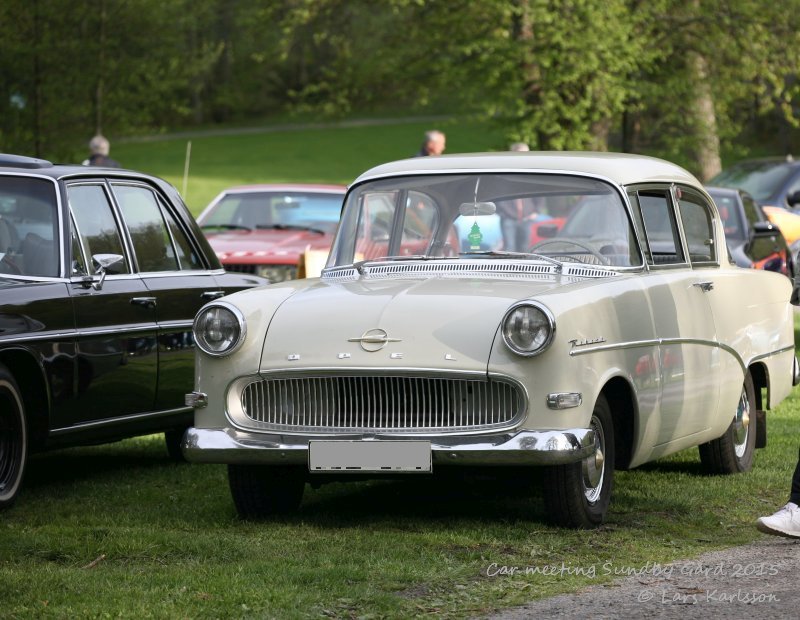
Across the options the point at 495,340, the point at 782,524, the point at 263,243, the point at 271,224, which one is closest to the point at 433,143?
the point at 271,224

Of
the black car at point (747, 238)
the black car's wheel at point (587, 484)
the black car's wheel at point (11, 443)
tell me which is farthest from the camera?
the black car at point (747, 238)

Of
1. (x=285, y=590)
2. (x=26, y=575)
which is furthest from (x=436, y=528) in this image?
(x=26, y=575)

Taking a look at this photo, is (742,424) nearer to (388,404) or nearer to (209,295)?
(388,404)

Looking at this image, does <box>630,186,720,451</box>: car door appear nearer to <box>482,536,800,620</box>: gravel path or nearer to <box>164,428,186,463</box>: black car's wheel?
<box>482,536,800,620</box>: gravel path

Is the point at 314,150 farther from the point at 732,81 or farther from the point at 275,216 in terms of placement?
the point at 275,216

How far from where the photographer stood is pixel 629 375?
23.3 ft

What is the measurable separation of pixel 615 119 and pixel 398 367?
23624 mm

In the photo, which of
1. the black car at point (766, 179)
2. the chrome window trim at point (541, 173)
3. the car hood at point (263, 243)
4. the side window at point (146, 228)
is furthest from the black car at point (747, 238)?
the chrome window trim at point (541, 173)

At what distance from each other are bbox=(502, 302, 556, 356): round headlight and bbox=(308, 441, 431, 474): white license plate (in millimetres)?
558

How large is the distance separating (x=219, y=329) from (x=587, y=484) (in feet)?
5.83

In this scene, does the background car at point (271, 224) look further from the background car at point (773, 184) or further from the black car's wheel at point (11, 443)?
the black car's wheel at point (11, 443)

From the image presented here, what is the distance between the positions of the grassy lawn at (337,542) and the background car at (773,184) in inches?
433

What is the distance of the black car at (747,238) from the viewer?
52.7ft

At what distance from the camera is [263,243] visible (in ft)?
52.0
